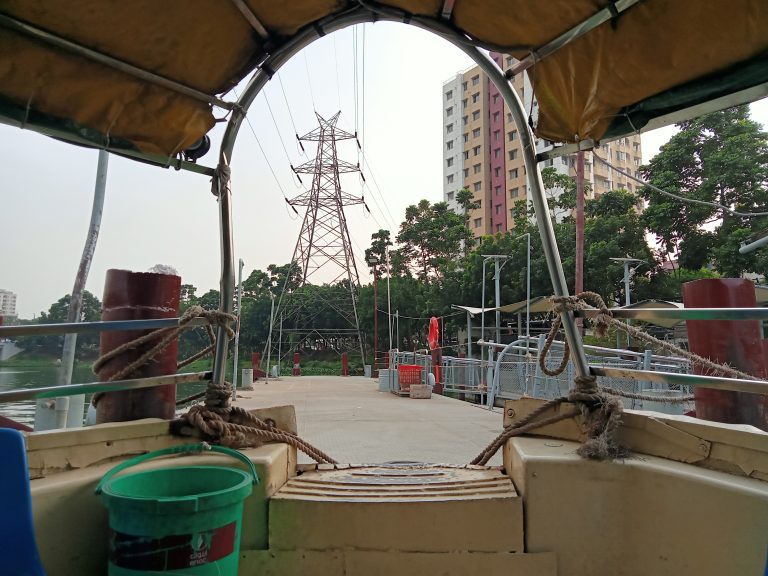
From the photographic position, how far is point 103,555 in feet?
5.83

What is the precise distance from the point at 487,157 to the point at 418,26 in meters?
54.0

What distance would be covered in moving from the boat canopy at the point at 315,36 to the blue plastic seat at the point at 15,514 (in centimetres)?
151

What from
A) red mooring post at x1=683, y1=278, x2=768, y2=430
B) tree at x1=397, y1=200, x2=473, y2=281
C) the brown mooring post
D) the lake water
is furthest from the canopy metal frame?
tree at x1=397, y1=200, x2=473, y2=281

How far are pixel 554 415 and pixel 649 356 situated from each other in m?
4.97

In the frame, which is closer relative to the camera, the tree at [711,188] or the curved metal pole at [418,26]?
the curved metal pole at [418,26]

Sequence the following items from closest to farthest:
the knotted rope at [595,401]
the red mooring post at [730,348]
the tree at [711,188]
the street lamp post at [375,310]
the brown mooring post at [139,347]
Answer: the knotted rope at [595,401], the brown mooring post at [139,347], the red mooring post at [730,348], the tree at [711,188], the street lamp post at [375,310]

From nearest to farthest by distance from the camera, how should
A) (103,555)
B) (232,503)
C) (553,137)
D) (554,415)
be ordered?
(232,503) < (103,555) < (554,415) < (553,137)

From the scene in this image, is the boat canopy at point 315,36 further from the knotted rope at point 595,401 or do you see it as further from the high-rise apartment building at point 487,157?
the high-rise apartment building at point 487,157

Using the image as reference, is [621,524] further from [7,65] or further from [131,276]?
[7,65]

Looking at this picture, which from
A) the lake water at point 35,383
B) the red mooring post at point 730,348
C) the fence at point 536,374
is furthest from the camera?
the fence at point 536,374

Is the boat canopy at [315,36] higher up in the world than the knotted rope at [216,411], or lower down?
higher up

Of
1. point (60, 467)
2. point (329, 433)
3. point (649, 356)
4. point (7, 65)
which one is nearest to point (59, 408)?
point (329, 433)

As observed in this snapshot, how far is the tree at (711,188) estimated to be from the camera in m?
22.6

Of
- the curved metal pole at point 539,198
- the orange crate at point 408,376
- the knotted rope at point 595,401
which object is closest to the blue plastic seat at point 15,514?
the knotted rope at point 595,401
